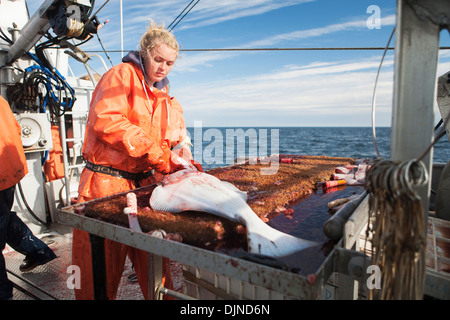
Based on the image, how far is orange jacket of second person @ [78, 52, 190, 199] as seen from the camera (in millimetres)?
2631

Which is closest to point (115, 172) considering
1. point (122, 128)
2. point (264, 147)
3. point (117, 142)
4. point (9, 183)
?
point (117, 142)

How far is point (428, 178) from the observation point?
1310mm

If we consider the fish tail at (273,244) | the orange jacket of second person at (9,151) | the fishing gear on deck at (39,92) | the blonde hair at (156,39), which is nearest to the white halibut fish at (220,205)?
the fish tail at (273,244)

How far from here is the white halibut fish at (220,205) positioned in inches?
70.4

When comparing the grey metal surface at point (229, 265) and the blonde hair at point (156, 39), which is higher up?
the blonde hair at point (156, 39)

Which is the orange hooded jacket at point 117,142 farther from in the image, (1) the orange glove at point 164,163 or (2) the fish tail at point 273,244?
(2) the fish tail at point 273,244

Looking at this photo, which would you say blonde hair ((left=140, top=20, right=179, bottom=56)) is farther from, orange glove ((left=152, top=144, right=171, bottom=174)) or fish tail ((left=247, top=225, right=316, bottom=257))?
fish tail ((left=247, top=225, right=316, bottom=257))

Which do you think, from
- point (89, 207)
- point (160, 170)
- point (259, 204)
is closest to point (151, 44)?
point (160, 170)

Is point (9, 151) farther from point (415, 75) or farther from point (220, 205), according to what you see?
point (415, 75)

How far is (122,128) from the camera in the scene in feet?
8.59

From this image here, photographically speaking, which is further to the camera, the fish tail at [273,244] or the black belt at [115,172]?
the black belt at [115,172]

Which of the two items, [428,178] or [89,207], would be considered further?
[89,207]
